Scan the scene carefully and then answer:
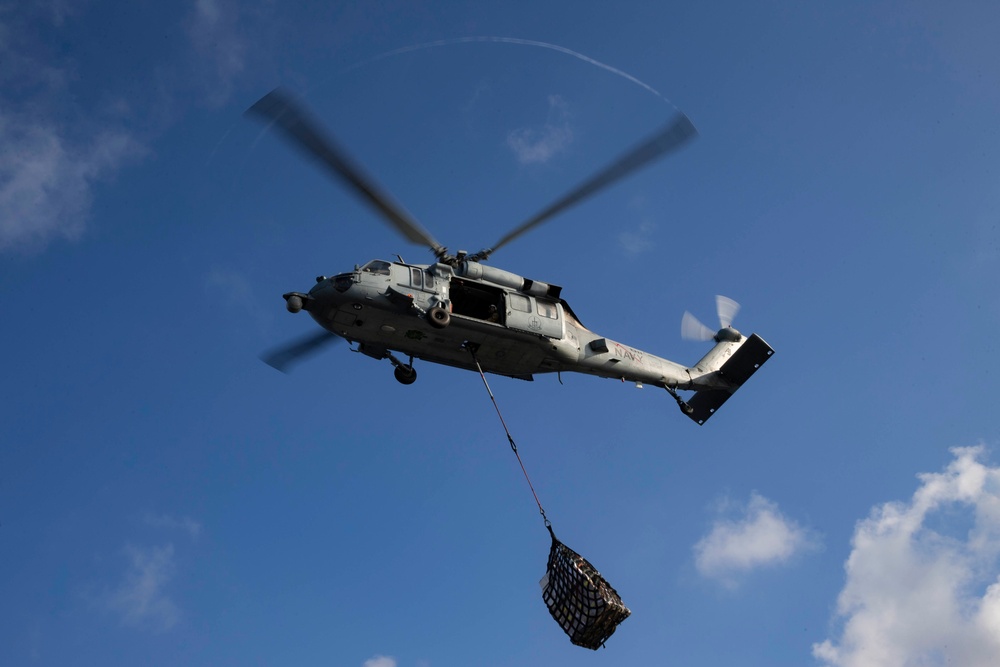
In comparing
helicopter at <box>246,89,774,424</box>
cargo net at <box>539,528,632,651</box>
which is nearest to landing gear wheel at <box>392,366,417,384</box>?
helicopter at <box>246,89,774,424</box>

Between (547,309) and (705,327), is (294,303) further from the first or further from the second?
(705,327)

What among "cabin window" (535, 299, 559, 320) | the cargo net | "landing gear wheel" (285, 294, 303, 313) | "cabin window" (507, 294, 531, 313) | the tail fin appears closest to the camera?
the cargo net

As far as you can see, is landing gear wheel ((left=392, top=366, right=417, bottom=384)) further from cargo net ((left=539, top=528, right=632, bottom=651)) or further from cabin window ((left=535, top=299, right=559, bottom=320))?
cargo net ((left=539, top=528, right=632, bottom=651))

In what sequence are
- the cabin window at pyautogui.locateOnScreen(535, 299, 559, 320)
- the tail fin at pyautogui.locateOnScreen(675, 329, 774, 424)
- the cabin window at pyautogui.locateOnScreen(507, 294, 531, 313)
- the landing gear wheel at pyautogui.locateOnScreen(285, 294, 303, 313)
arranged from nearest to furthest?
the landing gear wheel at pyautogui.locateOnScreen(285, 294, 303, 313) < the cabin window at pyautogui.locateOnScreen(507, 294, 531, 313) < the cabin window at pyautogui.locateOnScreen(535, 299, 559, 320) < the tail fin at pyautogui.locateOnScreen(675, 329, 774, 424)

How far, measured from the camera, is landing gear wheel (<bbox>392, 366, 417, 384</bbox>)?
2341 centimetres

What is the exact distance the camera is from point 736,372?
92.3 ft

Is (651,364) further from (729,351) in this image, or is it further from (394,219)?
(394,219)

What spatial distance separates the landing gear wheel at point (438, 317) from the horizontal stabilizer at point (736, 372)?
402 inches

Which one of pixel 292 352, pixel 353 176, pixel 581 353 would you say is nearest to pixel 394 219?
pixel 353 176

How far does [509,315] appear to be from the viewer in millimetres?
22547

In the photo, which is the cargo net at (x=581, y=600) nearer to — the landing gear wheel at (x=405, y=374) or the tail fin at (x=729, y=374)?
the landing gear wheel at (x=405, y=374)

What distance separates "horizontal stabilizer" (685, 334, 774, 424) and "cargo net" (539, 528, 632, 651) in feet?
35.4

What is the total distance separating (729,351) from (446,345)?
11.0m

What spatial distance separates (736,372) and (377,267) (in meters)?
12.6
